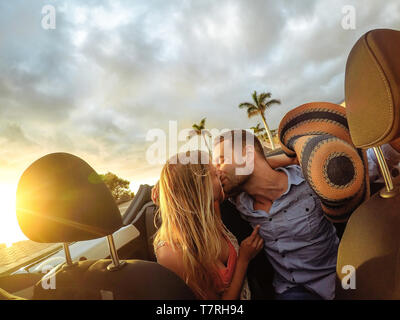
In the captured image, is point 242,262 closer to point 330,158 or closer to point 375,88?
point 330,158

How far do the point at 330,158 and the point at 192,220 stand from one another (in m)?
0.93

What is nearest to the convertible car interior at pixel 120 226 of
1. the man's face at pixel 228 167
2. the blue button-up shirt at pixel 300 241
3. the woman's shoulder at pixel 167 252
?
the woman's shoulder at pixel 167 252

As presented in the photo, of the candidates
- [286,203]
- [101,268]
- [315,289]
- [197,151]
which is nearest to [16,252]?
[101,268]

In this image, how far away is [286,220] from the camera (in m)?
1.70

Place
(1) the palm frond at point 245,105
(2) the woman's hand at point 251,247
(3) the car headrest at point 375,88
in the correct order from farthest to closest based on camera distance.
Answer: (1) the palm frond at point 245,105 → (2) the woman's hand at point 251,247 → (3) the car headrest at point 375,88

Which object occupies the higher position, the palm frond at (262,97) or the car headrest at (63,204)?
the palm frond at (262,97)

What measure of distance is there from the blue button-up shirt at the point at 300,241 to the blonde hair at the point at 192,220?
538mm

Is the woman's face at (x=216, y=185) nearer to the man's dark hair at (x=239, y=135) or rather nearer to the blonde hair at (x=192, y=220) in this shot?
the blonde hair at (x=192, y=220)

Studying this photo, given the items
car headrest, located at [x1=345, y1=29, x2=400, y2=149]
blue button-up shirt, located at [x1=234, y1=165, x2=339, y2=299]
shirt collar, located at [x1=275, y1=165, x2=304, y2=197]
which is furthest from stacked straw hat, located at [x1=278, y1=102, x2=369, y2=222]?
shirt collar, located at [x1=275, y1=165, x2=304, y2=197]

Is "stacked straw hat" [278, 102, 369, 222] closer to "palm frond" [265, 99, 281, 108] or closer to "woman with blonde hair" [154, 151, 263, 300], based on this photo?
"woman with blonde hair" [154, 151, 263, 300]

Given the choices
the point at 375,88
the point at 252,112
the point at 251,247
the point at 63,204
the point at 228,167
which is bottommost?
the point at 251,247

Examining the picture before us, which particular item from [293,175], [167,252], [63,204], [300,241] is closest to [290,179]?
[293,175]

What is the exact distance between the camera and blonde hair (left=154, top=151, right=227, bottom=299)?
137cm

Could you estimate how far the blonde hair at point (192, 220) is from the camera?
137 centimetres
